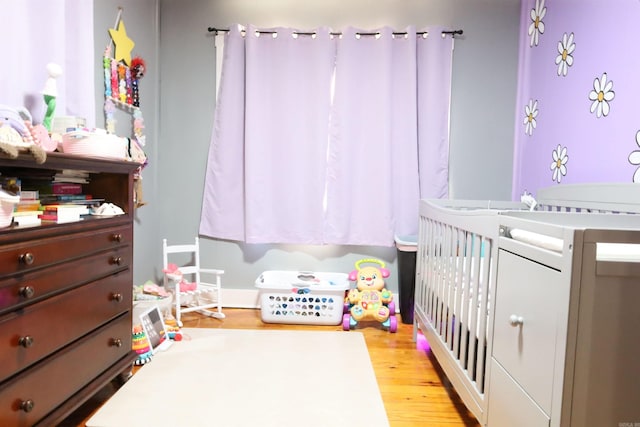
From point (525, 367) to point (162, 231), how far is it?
2.69 meters

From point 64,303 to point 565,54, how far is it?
103 inches

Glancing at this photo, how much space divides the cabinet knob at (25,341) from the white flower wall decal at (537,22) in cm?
300

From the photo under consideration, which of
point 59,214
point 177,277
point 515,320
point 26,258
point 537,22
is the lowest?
point 177,277

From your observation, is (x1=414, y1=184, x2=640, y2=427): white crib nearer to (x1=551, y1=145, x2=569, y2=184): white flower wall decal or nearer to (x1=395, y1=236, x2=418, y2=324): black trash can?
(x1=551, y1=145, x2=569, y2=184): white flower wall decal

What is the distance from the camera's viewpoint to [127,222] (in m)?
1.90

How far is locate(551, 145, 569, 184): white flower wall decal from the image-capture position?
2396mm

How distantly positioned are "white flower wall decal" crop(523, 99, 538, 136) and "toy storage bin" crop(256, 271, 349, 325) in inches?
60.8

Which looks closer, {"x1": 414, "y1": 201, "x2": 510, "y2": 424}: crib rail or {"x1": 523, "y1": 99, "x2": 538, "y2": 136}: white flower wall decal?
{"x1": 414, "y1": 201, "x2": 510, "y2": 424}: crib rail

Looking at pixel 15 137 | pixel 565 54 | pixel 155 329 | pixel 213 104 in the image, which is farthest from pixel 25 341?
pixel 565 54

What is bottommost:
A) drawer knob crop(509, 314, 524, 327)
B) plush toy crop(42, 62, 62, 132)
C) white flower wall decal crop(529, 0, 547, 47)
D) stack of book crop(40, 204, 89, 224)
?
drawer knob crop(509, 314, 524, 327)

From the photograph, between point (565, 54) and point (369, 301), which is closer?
point (565, 54)

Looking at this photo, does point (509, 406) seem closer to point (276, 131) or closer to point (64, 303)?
point (64, 303)

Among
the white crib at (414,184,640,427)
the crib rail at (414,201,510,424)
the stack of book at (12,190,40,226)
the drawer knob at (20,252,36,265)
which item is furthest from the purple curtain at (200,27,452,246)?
the drawer knob at (20,252,36,265)

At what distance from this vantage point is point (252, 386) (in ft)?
6.29
